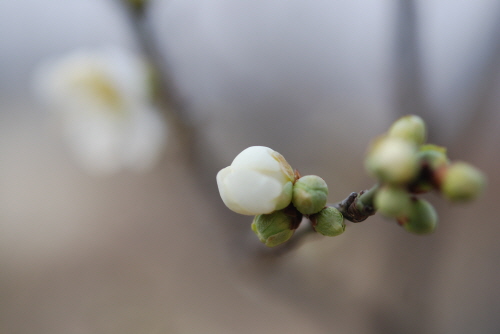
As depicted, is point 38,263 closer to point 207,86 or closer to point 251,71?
point 207,86

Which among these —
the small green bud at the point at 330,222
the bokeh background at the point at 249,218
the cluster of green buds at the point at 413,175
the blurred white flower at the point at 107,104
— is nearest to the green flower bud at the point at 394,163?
the cluster of green buds at the point at 413,175

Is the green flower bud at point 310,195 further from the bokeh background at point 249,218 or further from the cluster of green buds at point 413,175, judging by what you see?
the bokeh background at point 249,218

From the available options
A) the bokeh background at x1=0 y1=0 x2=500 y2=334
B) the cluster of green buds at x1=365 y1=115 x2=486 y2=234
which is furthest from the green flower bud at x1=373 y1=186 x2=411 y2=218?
the bokeh background at x1=0 y1=0 x2=500 y2=334

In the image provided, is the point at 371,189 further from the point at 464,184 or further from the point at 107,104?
the point at 107,104

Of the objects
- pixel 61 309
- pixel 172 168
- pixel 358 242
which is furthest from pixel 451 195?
pixel 61 309

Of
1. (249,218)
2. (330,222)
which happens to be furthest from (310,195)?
(249,218)
